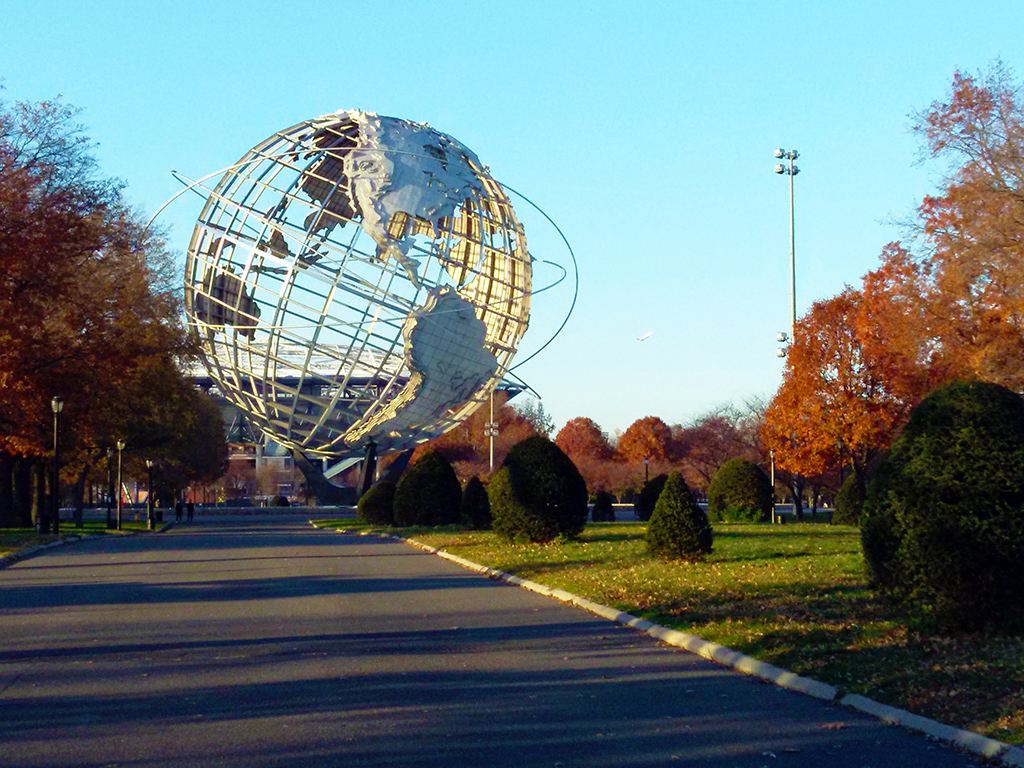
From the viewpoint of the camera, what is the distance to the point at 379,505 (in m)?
40.9

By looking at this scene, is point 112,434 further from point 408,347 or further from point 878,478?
point 878,478

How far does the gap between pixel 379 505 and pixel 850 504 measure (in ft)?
56.3

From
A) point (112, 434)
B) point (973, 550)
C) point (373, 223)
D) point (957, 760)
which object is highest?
point (373, 223)

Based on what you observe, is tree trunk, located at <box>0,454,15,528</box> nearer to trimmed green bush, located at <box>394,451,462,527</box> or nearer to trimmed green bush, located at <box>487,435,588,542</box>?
trimmed green bush, located at <box>394,451,462,527</box>

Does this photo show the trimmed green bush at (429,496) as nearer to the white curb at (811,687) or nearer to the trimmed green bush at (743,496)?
the trimmed green bush at (743,496)

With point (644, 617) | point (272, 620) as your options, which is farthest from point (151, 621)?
point (644, 617)

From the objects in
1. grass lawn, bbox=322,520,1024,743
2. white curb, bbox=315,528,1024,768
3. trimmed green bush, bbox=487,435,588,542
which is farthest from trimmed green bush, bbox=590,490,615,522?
white curb, bbox=315,528,1024,768

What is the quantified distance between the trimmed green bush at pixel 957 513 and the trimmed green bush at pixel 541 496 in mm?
12780

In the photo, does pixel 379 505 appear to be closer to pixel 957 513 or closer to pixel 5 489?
pixel 5 489

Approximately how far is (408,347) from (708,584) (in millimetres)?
17902

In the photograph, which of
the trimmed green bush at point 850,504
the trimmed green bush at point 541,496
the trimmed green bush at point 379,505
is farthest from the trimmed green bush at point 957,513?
the trimmed green bush at point 379,505

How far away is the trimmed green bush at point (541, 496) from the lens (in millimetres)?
23312

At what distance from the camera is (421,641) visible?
11414 mm

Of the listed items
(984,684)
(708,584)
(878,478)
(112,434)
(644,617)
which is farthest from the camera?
(112,434)
